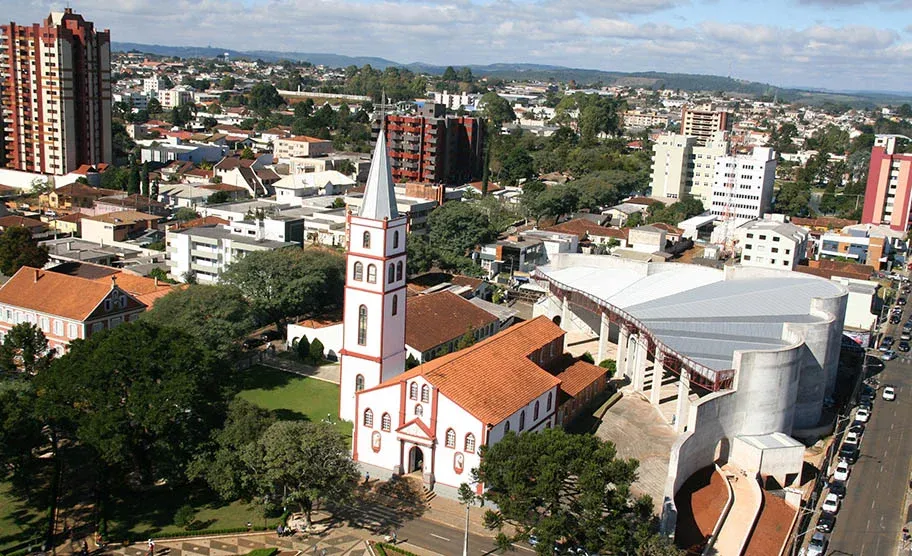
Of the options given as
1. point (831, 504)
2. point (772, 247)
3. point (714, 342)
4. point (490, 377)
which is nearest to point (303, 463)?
point (490, 377)

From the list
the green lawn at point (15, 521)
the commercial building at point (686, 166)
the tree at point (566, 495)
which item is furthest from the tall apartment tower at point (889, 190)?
the green lawn at point (15, 521)

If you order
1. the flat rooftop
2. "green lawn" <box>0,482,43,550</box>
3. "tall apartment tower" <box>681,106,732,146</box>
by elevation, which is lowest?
"green lawn" <box>0,482,43,550</box>

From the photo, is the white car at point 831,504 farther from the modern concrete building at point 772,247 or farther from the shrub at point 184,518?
the modern concrete building at point 772,247

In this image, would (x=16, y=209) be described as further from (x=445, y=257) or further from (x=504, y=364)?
(x=504, y=364)

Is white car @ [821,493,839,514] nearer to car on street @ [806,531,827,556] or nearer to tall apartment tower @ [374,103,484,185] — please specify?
car on street @ [806,531,827,556]

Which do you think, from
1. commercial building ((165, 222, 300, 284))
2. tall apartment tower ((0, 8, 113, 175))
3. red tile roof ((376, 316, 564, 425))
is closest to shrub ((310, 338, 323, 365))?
red tile roof ((376, 316, 564, 425))

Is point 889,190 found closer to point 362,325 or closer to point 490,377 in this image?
point 490,377

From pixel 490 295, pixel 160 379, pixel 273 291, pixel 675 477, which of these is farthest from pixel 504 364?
pixel 490 295
